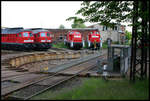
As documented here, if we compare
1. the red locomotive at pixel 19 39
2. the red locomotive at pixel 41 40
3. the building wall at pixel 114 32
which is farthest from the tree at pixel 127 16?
the red locomotive at pixel 41 40

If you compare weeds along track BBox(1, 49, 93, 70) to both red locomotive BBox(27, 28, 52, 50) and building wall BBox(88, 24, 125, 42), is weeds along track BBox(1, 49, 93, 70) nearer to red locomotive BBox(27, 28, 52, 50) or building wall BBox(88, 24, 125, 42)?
red locomotive BBox(27, 28, 52, 50)

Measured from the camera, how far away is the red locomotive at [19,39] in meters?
24.5

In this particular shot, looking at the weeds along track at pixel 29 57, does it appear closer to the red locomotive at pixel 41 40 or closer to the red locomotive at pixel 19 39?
the red locomotive at pixel 19 39

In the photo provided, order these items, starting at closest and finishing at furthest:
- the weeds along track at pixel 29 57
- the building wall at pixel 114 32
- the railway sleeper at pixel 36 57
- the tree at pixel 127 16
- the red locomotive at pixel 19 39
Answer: the tree at pixel 127 16
the building wall at pixel 114 32
the weeds along track at pixel 29 57
the railway sleeper at pixel 36 57
the red locomotive at pixel 19 39

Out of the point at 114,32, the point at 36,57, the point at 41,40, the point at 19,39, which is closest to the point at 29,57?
the point at 36,57

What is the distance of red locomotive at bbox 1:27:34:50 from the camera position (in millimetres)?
24500

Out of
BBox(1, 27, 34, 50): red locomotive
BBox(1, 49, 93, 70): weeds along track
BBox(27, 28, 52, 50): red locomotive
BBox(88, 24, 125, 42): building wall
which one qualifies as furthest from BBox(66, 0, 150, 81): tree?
BBox(27, 28, 52, 50): red locomotive

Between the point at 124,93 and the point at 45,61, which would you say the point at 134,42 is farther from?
the point at 45,61

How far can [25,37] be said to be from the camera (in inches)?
973

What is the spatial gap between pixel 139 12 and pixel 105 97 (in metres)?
4.04

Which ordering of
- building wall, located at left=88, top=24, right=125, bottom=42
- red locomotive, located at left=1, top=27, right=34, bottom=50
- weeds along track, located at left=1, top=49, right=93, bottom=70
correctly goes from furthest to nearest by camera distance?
red locomotive, located at left=1, top=27, right=34, bottom=50, weeds along track, located at left=1, top=49, right=93, bottom=70, building wall, located at left=88, top=24, right=125, bottom=42

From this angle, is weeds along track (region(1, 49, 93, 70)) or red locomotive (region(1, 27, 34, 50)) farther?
red locomotive (region(1, 27, 34, 50))

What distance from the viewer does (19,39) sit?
24.4m

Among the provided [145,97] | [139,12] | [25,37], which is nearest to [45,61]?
[25,37]
